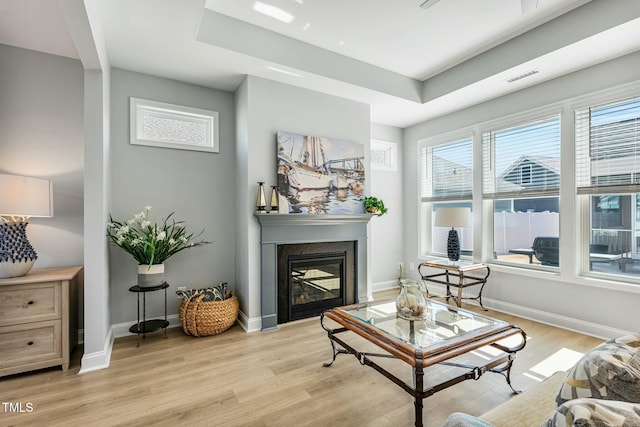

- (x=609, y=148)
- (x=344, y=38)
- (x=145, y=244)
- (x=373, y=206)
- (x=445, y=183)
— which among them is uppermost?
(x=344, y=38)

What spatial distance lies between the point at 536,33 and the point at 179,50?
3.46 metres

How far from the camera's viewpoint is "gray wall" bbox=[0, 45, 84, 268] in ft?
9.10

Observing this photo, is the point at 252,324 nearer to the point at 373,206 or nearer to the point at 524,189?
the point at 373,206

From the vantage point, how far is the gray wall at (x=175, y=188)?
315 centimetres

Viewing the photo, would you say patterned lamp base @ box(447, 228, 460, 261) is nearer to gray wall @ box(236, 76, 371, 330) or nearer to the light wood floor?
the light wood floor

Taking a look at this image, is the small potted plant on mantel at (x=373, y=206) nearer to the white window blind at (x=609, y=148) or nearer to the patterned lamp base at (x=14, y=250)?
the white window blind at (x=609, y=148)

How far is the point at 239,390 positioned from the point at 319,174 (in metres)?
2.41

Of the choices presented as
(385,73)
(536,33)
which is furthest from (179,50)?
(536,33)

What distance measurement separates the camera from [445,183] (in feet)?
15.4

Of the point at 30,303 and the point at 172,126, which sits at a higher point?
the point at 172,126

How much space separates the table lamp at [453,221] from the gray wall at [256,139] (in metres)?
1.96

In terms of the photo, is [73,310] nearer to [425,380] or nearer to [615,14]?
[425,380]

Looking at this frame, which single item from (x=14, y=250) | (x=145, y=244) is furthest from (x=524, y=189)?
(x=14, y=250)

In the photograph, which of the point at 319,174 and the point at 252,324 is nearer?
the point at 252,324
